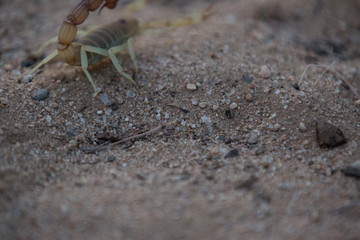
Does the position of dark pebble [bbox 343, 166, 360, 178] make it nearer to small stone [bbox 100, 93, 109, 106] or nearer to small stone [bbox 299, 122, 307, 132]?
small stone [bbox 299, 122, 307, 132]

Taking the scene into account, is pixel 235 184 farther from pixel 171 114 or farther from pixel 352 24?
pixel 352 24

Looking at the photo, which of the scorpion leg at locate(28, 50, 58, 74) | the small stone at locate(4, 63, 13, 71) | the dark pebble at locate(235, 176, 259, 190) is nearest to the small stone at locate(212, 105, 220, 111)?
the dark pebble at locate(235, 176, 259, 190)

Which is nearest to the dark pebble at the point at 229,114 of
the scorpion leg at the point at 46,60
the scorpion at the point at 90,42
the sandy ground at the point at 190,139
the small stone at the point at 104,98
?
the sandy ground at the point at 190,139

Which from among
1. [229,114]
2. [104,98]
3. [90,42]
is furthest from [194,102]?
[90,42]

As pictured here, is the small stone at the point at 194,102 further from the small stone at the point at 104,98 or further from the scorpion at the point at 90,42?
the small stone at the point at 104,98

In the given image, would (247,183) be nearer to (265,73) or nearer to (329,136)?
(329,136)

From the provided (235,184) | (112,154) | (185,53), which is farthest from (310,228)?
(185,53)
